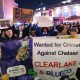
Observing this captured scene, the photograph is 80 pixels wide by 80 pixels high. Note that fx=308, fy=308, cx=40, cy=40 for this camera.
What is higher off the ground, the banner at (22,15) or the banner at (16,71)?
the banner at (22,15)

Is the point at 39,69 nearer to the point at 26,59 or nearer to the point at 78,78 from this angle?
the point at 26,59

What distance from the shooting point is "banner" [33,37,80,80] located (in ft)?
21.1

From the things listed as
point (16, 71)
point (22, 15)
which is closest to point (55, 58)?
point (16, 71)

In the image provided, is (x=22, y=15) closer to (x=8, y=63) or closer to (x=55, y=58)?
(x=55, y=58)

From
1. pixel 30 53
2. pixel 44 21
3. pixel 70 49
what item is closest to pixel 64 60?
pixel 70 49

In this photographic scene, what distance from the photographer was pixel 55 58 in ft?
21.3

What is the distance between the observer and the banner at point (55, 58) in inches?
254

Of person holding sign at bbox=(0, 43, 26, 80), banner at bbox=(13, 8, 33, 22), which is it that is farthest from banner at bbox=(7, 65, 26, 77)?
banner at bbox=(13, 8, 33, 22)

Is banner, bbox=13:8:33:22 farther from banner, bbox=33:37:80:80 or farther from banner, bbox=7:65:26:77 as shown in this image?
banner, bbox=7:65:26:77

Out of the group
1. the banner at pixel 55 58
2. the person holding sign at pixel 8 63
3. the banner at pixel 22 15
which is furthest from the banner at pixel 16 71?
the banner at pixel 22 15

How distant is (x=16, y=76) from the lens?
6.38 meters

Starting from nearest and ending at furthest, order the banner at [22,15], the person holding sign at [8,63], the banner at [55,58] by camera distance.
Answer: the person holding sign at [8,63] < the banner at [55,58] < the banner at [22,15]

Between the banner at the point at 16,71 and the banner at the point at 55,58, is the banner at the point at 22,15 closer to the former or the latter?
the banner at the point at 55,58

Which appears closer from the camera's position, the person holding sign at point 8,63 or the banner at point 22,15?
the person holding sign at point 8,63
